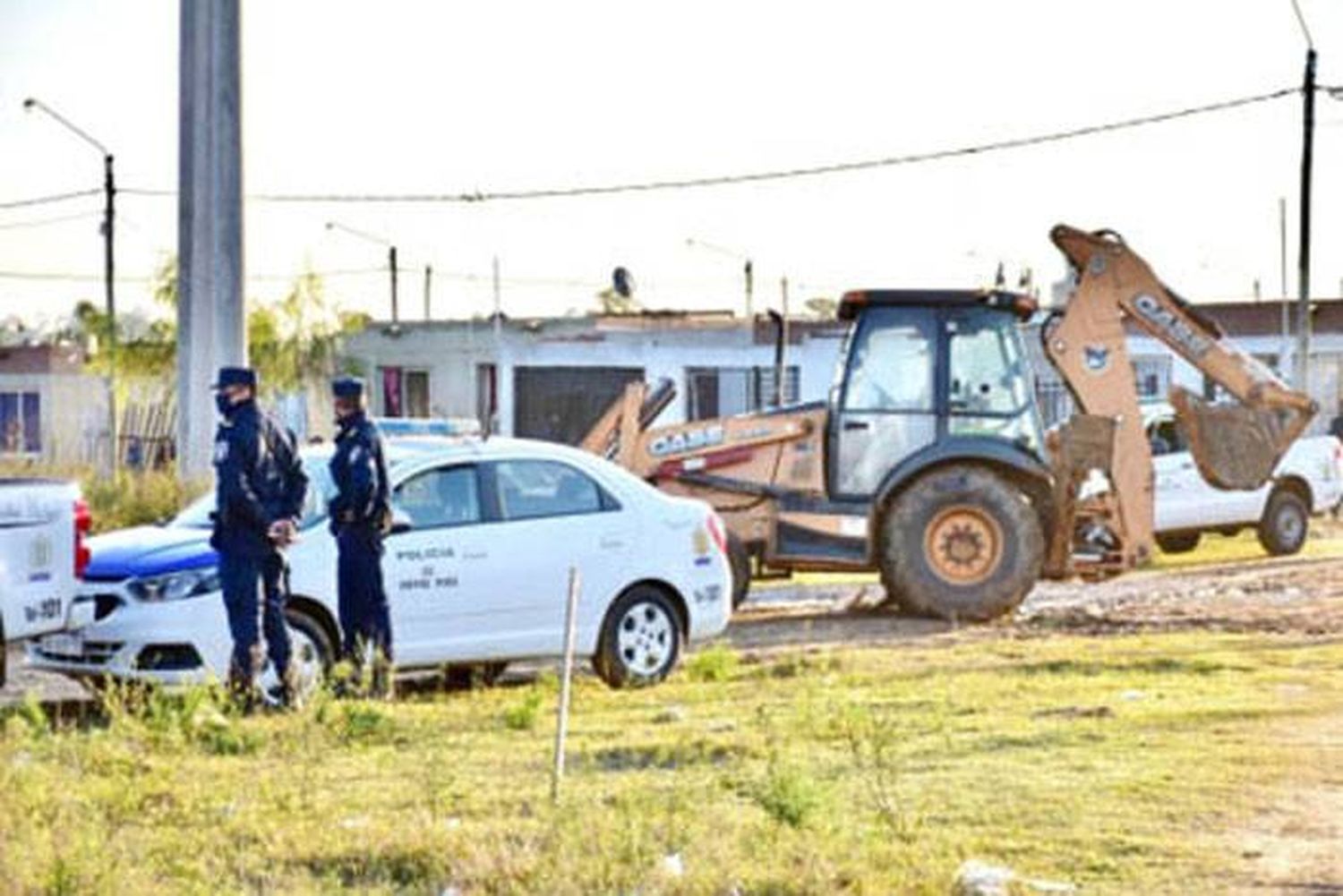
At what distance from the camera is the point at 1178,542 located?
28.0 metres

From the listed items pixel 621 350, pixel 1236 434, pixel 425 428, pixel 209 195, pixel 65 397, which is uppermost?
pixel 209 195

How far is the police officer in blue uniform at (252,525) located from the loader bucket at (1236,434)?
1089 centimetres

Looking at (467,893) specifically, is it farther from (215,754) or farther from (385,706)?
(385,706)

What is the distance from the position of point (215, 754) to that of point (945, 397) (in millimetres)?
9650

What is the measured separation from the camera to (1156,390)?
45.7m

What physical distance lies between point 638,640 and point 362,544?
2345 millimetres

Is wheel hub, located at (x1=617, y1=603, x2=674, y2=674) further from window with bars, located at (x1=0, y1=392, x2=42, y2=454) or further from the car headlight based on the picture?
window with bars, located at (x1=0, y1=392, x2=42, y2=454)

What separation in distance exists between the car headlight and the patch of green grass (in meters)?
0.78

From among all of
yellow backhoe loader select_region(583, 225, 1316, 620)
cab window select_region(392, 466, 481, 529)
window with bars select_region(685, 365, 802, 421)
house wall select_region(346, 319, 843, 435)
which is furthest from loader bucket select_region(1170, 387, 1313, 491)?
window with bars select_region(685, 365, 802, 421)

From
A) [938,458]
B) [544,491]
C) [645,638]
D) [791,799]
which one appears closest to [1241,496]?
[938,458]

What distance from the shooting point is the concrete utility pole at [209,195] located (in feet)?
68.3

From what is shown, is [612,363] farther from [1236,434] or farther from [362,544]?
[362,544]

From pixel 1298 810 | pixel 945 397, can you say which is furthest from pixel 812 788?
pixel 945 397

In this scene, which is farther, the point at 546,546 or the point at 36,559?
the point at 546,546
